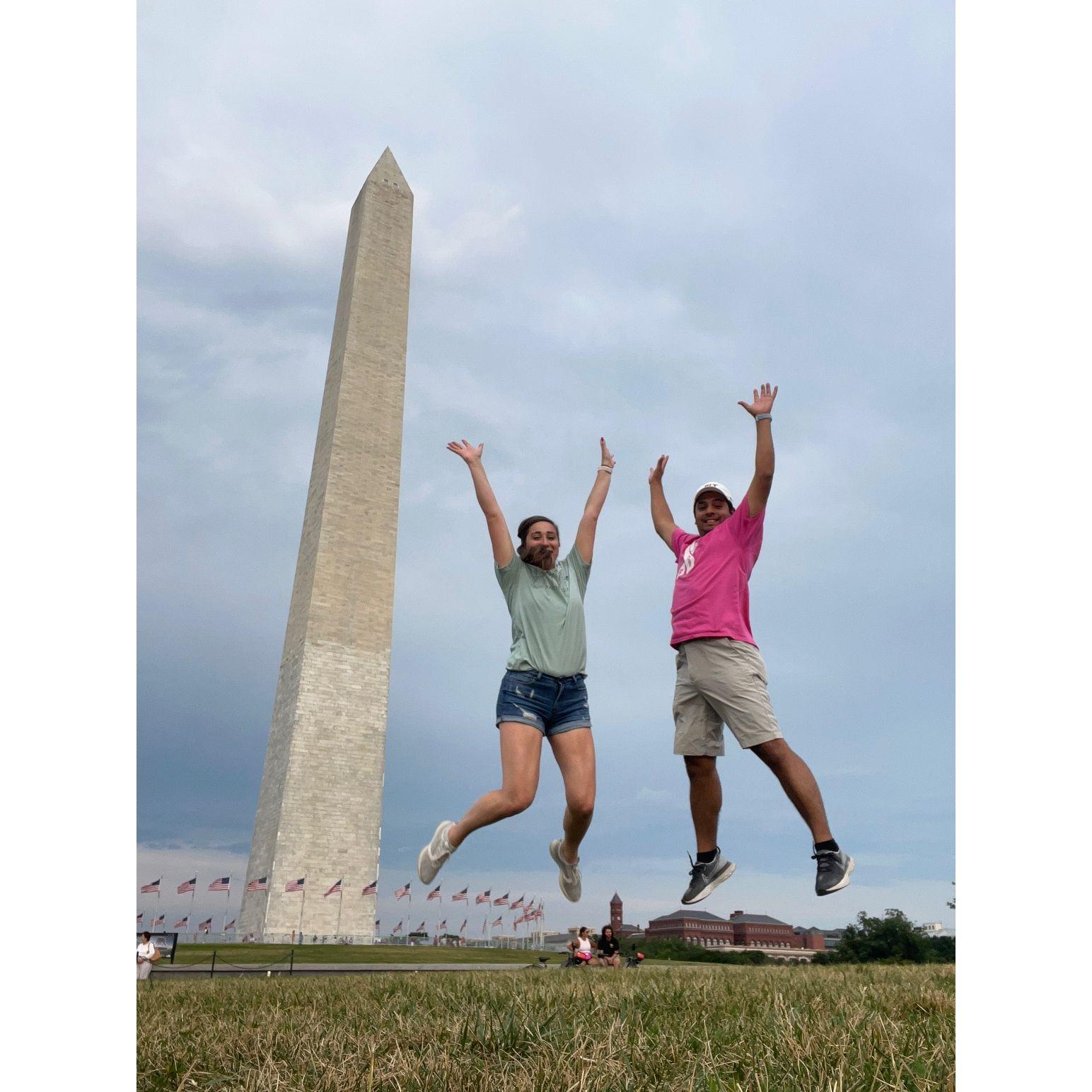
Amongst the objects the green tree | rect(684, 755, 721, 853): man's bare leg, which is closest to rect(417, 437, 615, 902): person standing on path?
rect(684, 755, 721, 853): man's bare leg

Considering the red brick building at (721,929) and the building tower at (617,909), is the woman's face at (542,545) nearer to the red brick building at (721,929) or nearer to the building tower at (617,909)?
the building tower at (617,909)

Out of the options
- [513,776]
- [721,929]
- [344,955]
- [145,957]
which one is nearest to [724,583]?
[513,776]

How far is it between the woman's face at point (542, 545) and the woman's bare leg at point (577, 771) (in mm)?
784

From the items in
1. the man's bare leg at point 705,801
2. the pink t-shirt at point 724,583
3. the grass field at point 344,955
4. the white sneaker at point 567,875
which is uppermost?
the pink t-shirt at point 724,583

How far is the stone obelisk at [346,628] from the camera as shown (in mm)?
28531

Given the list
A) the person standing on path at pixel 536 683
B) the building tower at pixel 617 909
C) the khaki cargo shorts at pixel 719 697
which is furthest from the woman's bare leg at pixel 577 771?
the building tower at pixel 617 909

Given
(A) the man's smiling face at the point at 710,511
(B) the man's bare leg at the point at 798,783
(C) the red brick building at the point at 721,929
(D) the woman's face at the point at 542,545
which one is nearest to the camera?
(B) the man's bare leg at the point at 798,783

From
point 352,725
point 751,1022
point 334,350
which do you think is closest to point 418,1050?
point 751,1022

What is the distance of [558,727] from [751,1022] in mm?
1692

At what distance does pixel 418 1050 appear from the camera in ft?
7.75
